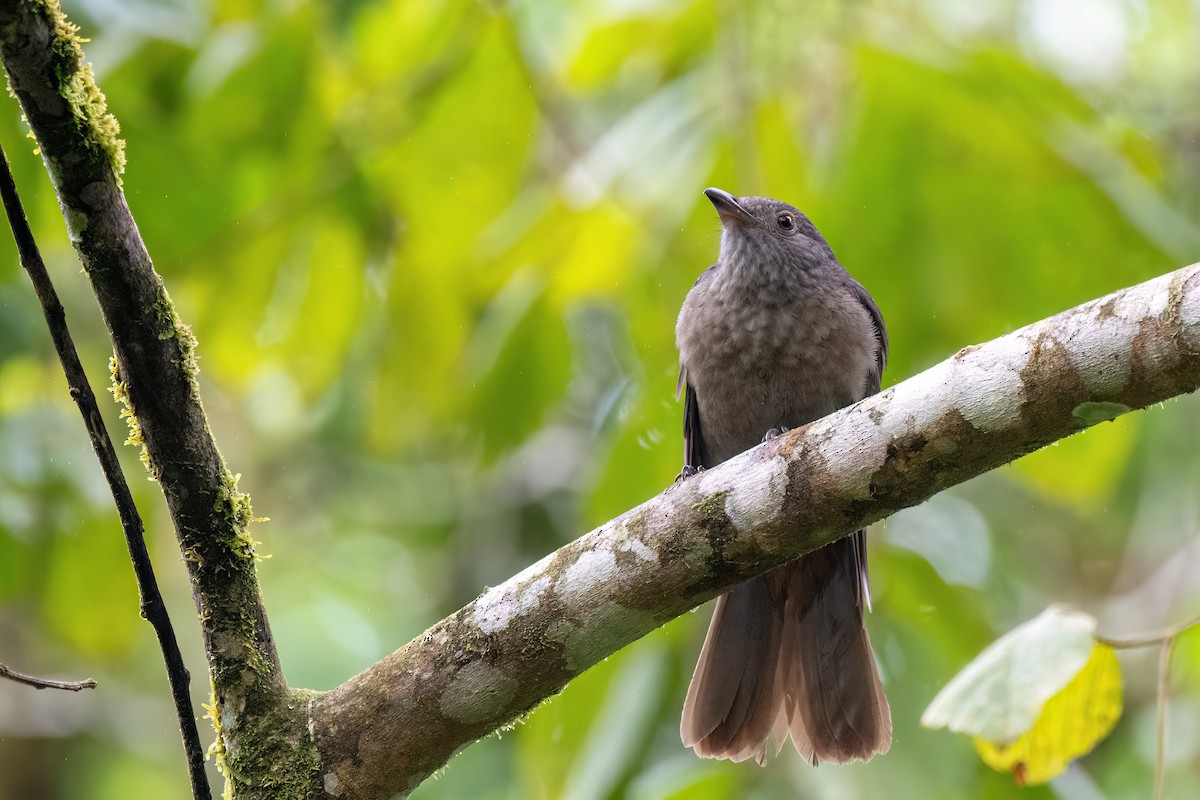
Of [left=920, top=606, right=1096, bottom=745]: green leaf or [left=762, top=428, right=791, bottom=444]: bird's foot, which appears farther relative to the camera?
[left=762, top=428, right=791, bottom=444]: bird's foot

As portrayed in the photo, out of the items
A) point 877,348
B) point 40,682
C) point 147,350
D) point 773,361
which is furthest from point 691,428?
point 40,682

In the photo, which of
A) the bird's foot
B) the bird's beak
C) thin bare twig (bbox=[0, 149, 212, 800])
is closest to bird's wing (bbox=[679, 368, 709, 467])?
the bird's foot

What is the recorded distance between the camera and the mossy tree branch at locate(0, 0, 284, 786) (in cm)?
221

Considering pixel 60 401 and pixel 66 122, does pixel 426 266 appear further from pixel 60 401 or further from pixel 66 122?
pixel 66 122

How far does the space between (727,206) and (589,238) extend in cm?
52

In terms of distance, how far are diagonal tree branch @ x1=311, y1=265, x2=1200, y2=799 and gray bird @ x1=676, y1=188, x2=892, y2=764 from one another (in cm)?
113

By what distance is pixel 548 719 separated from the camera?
12.3 ft

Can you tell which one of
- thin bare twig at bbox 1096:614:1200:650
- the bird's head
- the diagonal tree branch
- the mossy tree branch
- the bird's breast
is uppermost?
the bird's head

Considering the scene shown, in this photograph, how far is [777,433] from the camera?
12.3ft

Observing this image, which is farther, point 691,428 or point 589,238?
point 589,238

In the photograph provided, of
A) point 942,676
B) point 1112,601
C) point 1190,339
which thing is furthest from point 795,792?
point 1112,601

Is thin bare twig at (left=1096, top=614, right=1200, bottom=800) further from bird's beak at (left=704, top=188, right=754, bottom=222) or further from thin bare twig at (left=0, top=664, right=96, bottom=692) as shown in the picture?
thin bare twig at (left=0, top=664, right=96, bottom=692)

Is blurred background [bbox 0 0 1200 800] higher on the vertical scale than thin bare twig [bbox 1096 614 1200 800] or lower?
higher

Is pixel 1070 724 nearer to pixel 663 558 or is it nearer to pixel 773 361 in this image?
pixel 663 558
